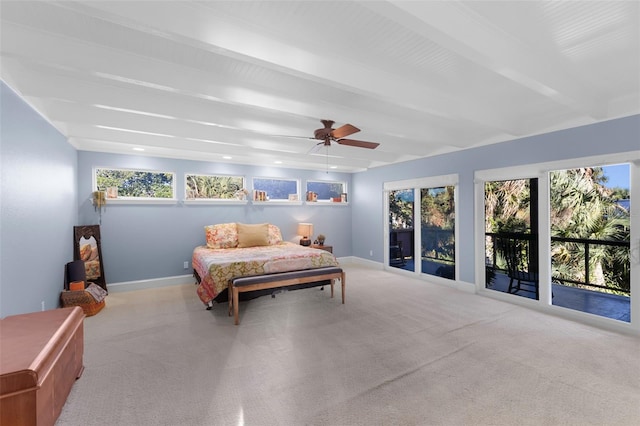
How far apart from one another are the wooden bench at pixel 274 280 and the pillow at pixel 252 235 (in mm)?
1597

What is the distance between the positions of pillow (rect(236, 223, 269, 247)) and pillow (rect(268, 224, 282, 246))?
0.19 m

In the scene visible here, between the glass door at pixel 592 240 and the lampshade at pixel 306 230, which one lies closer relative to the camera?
the glass door at pixel 592 240

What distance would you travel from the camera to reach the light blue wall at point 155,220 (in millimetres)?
4625

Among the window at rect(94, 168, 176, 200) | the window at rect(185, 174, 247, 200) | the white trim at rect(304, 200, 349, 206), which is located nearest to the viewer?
the window at rect(94, 168, 176, 200)

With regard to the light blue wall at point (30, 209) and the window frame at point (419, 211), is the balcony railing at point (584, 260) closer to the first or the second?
the window frame at point (419, 211)

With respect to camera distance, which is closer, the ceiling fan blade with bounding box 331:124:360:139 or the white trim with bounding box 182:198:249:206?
the ceiling fan blade with bounding box 331:124:360:139

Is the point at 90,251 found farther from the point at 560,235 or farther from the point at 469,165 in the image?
the point at 560,235

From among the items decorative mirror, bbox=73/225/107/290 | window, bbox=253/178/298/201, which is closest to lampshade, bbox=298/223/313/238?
window, bbox=253/178/298/201

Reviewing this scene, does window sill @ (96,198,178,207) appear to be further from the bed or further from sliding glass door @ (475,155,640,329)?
sliding glass door @ (475,155,640,329)

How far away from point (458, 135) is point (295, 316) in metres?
3.60

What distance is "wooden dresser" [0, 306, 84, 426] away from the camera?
1.35 m

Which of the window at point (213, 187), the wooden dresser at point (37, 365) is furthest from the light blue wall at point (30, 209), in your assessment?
the window at point (213, 187)

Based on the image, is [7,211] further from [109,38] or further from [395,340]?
[395,340]

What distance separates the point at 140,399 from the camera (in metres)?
1.98
